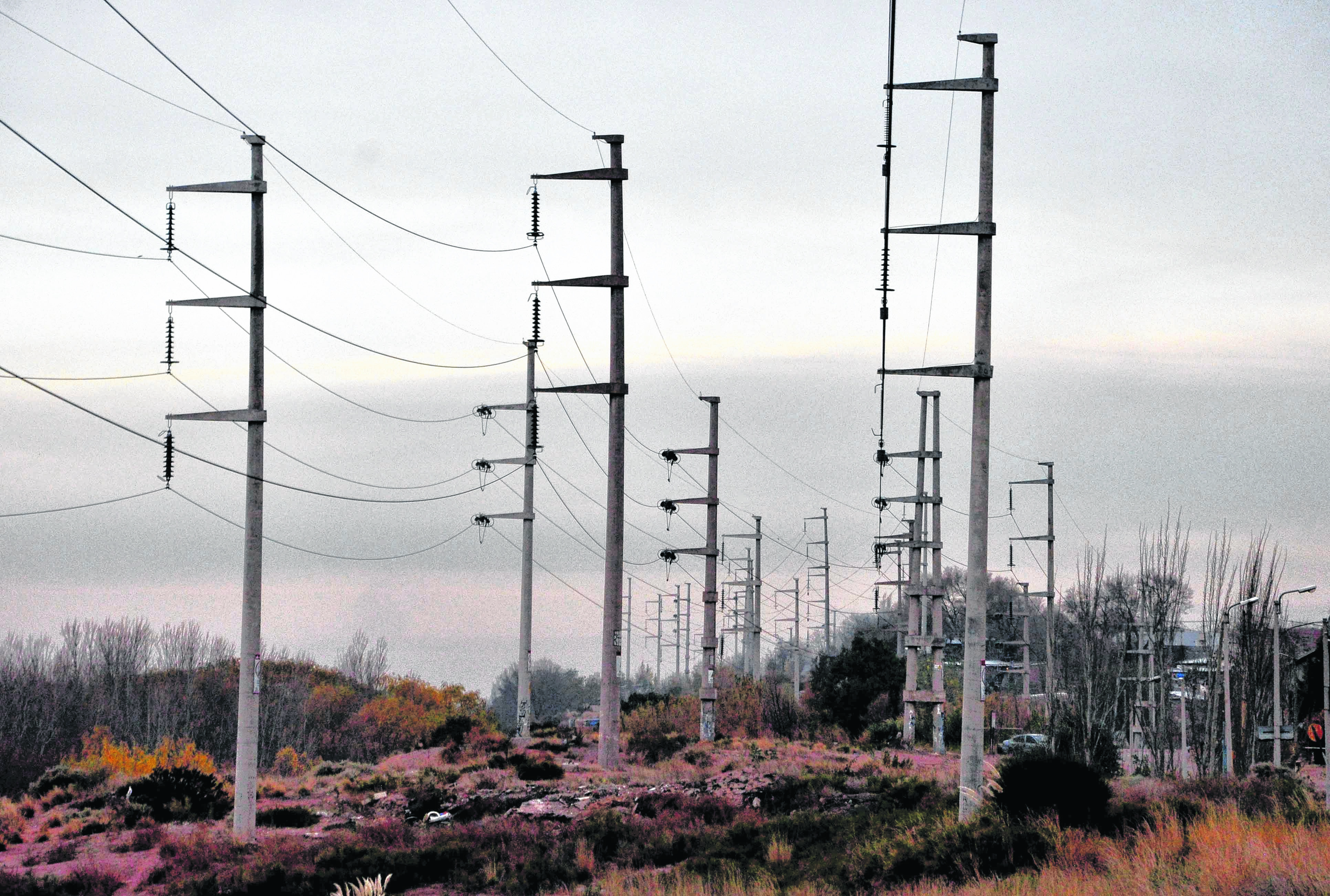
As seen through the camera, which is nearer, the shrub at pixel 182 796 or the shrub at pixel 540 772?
the shrub at pixel 182 796

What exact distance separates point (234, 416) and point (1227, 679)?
72.0ft

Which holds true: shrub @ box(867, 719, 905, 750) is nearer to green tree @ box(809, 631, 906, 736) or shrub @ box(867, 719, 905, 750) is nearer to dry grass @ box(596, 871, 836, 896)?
green tree @ box(809, 631, 906, 736)

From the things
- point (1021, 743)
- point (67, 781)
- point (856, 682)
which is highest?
point (856, 682)

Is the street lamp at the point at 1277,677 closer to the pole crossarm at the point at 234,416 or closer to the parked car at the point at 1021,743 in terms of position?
the parked car at the point at 1021,743

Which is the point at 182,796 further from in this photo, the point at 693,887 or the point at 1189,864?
the point at 1189,864

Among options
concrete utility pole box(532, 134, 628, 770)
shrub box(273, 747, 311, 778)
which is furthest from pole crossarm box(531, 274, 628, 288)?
shrub box(273, 747, 311, 778)

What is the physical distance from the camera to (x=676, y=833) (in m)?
27.3

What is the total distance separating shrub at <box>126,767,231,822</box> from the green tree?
36.5m

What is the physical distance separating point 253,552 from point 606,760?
39.1 ft

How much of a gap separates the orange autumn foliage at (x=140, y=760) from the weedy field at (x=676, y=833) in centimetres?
420

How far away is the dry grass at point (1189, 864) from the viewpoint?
16531mm

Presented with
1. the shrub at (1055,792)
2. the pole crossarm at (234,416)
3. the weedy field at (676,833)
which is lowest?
the weedy field at (676,833)

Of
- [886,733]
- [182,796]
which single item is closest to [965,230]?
[182,796]

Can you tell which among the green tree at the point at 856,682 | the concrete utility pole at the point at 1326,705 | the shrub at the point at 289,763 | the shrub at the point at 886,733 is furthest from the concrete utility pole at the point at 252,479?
the green tree at the point at 856,682
